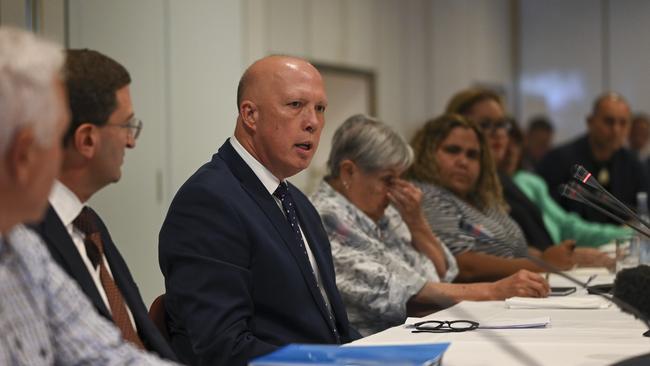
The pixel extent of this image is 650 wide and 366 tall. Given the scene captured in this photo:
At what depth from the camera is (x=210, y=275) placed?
2057 millimetres

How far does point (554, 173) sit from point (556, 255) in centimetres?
226

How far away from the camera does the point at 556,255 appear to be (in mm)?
3637

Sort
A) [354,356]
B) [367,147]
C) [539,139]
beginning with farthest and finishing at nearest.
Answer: [539,139]
[367,147]
[354,356]

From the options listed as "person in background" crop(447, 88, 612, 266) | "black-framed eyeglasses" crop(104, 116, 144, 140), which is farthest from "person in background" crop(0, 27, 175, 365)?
"person in background" crop(447, 88, 612, 266)

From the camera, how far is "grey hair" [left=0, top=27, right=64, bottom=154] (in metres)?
1.09

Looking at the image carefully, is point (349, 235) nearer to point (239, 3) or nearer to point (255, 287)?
point (255, 287)

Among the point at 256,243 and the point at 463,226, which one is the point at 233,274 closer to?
the point at 256,243

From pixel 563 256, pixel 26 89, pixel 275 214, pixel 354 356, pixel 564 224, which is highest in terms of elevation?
pixel 26 89

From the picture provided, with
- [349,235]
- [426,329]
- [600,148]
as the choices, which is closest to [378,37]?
[600,148]

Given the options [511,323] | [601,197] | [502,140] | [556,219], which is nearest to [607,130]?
[556,219]

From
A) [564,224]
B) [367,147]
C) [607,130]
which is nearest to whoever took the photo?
[367,147]

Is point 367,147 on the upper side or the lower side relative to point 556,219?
upper

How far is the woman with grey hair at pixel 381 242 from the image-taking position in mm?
2713

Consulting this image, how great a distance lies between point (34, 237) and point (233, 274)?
80 centimetres
